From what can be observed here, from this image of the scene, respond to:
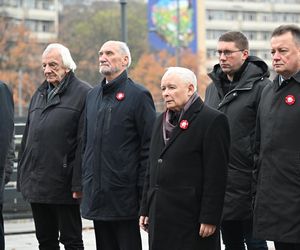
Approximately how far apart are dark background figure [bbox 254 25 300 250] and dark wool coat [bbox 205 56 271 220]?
76 cm

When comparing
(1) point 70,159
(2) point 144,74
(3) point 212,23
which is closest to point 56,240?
(1) point 70,159

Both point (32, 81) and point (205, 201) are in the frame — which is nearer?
point (205, 201)

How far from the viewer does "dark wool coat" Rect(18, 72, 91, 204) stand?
765cm

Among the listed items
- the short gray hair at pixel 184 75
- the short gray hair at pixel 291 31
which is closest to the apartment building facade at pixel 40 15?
the short gray hair at pixel 184 75

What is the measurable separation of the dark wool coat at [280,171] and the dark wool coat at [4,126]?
2792 millimetres

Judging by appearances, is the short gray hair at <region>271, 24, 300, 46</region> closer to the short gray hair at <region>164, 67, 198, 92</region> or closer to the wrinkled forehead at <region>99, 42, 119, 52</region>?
the short gray hair at <region>164, 67, 198, 92</region>

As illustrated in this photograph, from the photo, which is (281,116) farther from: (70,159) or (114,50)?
(70,159)

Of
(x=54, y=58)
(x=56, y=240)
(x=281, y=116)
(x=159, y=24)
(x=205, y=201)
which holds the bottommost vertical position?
(x=56, y=240)

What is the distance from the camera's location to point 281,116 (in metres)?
6.18

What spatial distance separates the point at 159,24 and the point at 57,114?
98.2m

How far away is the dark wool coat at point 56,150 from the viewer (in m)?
7.65

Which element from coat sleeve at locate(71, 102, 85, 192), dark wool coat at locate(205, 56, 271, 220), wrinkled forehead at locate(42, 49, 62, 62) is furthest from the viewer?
wrinkled forehead at locate(42, 49, 62, 62)

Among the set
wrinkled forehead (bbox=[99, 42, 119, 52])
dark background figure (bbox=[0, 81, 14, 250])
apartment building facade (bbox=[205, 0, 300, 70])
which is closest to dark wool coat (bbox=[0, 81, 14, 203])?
dark background figure (bbox=[0, 81, 14, 250])

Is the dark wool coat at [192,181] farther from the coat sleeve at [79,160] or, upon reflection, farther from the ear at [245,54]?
the coat sleeve at [79,160]
